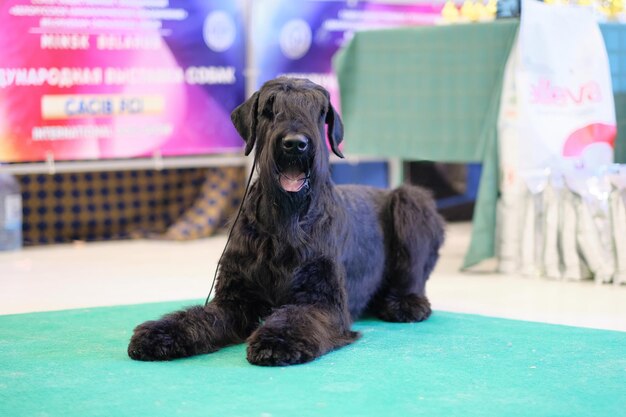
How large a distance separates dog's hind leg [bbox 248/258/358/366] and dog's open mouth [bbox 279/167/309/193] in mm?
271

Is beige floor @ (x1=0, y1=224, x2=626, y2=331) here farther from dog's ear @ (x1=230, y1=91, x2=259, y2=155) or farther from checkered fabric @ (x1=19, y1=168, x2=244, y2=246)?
dog's ear @ (x1=230, y1=91, x2=259, y2=155)

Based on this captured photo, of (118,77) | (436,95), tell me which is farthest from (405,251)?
(118,77)

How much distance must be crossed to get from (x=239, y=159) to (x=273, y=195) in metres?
3.29

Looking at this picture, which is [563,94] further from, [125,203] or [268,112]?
[125,203]

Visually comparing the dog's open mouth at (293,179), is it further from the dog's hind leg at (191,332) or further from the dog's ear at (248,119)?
the dog's hind leg at (191,332)

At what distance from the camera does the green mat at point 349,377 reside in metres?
2.45

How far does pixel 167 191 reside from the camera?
21.1 feet

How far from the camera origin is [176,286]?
4496mm

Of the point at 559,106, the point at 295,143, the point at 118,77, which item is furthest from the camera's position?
the point at 118,77

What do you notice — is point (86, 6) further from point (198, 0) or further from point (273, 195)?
point (273, 195)

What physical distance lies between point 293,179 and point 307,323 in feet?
1.48

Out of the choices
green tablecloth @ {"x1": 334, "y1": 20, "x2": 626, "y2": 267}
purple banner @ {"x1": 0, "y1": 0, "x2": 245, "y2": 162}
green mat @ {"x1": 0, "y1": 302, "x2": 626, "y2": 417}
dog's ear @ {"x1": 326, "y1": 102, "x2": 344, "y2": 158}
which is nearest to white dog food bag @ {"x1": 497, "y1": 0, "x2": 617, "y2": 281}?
green tablecloth @ {"x1": 334, "y1": 20, "x2": 626, "y2": 267}

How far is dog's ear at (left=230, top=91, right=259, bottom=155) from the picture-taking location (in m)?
3.17

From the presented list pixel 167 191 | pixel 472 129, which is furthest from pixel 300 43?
pixel 472 129
